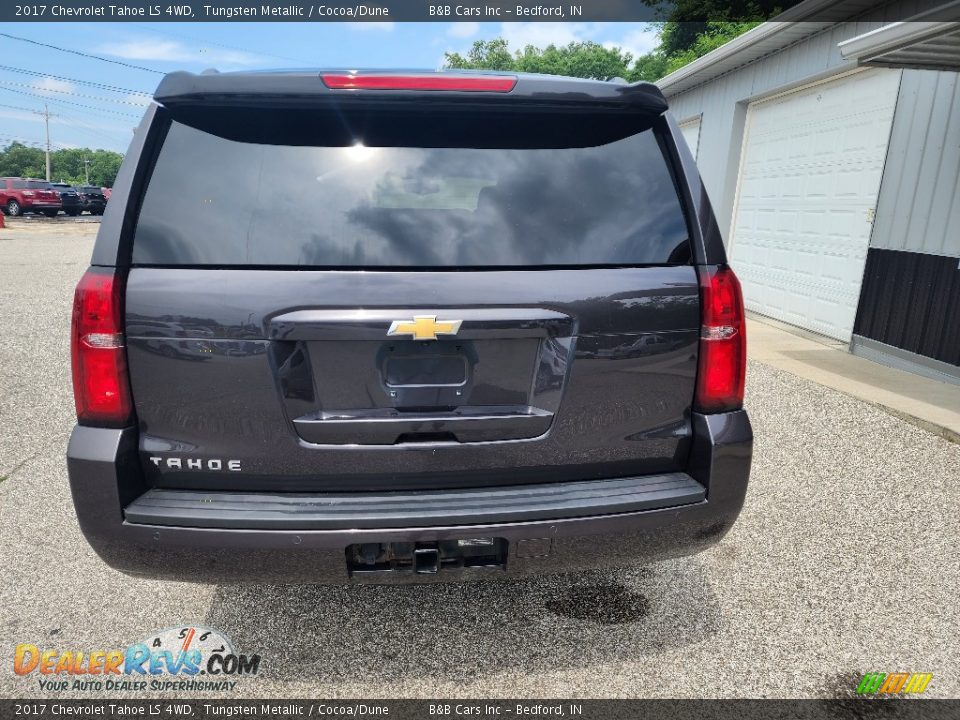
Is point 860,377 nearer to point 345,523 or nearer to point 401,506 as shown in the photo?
point 401,506

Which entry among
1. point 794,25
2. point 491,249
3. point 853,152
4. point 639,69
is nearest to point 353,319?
point 491,249

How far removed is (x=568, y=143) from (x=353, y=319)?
93 cm

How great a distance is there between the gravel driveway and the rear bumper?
0.57 meters

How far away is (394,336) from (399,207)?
0.42 meters

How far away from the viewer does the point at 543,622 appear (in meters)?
2.57

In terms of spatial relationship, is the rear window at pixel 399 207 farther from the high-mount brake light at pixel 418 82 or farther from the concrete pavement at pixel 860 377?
the concrete pavement at pixel 860 377

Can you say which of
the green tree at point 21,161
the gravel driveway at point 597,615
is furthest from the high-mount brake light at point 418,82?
the green tree at point 21,161

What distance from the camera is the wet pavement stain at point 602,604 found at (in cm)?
262

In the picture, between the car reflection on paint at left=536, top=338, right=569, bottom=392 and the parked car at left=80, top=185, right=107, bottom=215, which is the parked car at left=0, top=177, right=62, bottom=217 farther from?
the car reflection on paint at left=536, top=338, right=569, bottom=392

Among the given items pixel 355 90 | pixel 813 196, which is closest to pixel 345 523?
pixel 355 90

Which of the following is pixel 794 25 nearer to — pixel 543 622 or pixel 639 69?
pixel 543 622

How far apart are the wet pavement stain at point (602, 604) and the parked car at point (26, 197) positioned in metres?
37.5

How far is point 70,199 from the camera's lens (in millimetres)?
32469

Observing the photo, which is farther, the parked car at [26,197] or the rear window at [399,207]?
the parked car at [26,197]
